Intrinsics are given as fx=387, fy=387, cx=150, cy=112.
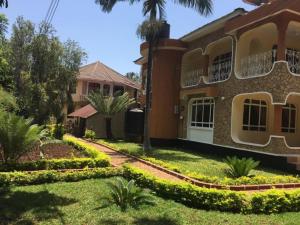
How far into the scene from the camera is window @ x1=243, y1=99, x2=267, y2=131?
19.4 metres

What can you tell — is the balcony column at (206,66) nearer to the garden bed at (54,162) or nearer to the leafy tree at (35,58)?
the garden bed at (54,162)

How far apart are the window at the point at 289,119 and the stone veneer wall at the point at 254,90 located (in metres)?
3.29

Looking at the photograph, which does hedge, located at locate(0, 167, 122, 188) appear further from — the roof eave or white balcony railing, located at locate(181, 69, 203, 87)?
white balcony railing, located at locate(181, 69, 203, 87)

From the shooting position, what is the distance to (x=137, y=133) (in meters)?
27.5

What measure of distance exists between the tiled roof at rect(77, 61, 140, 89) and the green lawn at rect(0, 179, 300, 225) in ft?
108

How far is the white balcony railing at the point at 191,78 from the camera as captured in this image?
22.8 metres

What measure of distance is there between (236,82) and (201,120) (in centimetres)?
451

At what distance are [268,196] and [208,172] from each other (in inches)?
181

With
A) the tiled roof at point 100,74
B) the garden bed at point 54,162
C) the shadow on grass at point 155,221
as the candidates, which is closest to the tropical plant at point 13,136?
the garden bed at point 54,162

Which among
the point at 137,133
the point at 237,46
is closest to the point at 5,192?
the point at 237,46

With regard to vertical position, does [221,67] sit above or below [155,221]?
above

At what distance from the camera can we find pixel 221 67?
2084 centimetres

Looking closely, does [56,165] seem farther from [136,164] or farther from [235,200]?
[235,200]

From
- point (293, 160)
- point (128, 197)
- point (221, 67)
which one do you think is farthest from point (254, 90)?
point (128, 197)
